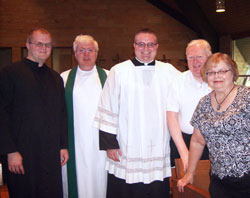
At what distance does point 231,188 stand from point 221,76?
70cm

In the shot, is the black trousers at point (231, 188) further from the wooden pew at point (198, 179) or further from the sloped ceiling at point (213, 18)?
the sloped ceiling at point (213, 18)

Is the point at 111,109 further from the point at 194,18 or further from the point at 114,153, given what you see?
the point at 194,18

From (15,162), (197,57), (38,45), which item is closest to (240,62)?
(197,57)

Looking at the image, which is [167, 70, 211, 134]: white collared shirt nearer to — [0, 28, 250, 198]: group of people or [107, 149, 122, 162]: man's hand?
[0, 28, 250, 198]: group of people

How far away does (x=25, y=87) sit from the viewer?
8.39 feet

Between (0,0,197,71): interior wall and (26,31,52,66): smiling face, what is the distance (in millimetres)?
6033

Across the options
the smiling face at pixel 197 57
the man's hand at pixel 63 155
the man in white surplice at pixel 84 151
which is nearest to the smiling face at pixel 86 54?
the man in white surplice at pixel 84 151

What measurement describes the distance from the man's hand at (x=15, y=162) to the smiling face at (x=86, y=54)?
1.25m

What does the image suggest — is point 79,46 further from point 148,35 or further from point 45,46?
point 148,35

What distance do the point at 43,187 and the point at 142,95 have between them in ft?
3.93

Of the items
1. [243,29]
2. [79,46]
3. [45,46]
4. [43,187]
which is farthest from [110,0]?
[43,187]

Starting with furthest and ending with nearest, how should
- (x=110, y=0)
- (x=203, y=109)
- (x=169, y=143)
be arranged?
1. (x=110, y=0)
2. (x=169, y=143)
3. (x=203, y=109)

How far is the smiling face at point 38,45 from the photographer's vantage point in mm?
2639

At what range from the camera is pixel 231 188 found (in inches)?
72.6
